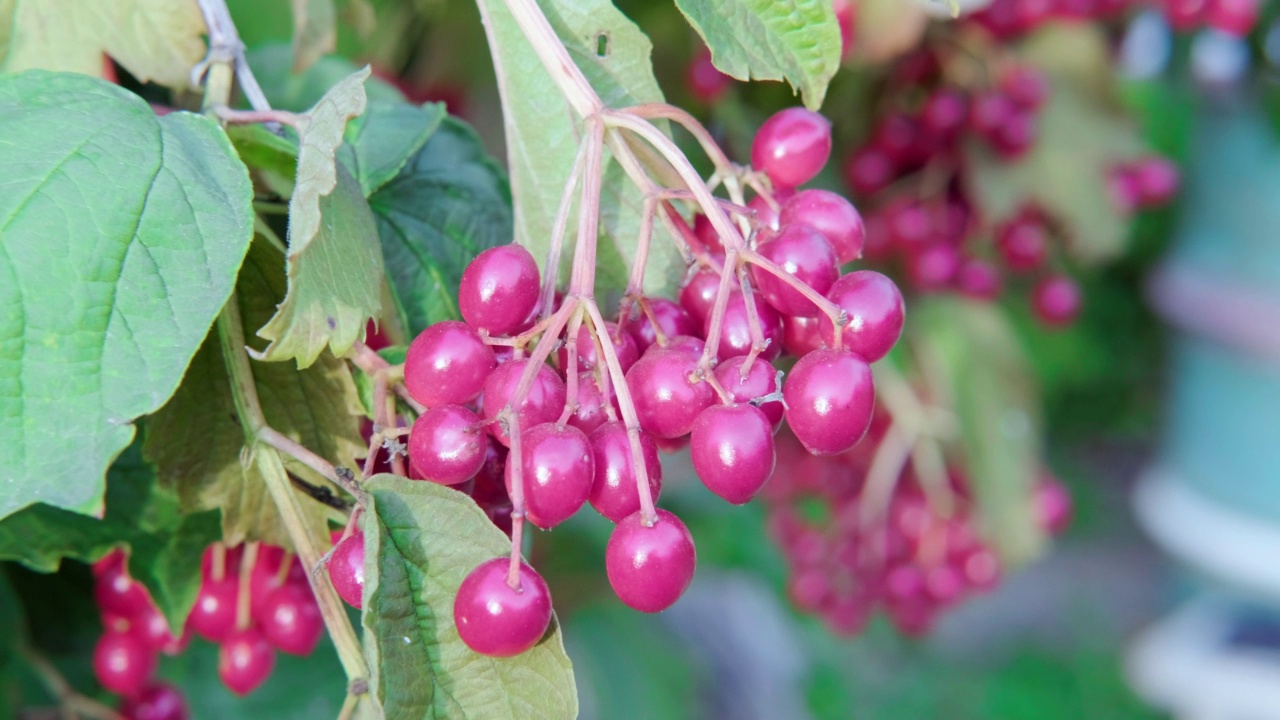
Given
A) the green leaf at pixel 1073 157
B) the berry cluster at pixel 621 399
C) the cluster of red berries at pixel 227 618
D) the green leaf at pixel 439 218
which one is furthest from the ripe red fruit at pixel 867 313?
the green leaf at pixel 1073 157

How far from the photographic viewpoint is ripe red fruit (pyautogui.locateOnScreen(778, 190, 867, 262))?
1.84 ft

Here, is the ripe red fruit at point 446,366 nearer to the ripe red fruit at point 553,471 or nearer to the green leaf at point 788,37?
the ripe red fruit at point 553,471

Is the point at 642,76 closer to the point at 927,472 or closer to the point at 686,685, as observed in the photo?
the point at 927,472

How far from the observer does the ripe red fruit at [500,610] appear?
1.51 feet

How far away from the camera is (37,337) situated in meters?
0.43

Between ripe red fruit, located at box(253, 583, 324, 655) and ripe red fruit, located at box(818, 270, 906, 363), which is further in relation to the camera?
ripe red fruit, located at box(253, 583, 324, 655)

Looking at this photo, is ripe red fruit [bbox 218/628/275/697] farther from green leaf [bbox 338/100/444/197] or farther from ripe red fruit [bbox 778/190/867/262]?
ripe red fruit [bbox 778/190/867/262]

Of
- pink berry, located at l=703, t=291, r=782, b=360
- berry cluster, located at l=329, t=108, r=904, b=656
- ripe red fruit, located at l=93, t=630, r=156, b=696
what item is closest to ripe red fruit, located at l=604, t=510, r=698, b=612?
berry cluster, located at l=329, t=108, r=904, b=656

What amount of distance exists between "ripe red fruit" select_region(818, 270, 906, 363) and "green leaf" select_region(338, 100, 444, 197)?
1.01 feet

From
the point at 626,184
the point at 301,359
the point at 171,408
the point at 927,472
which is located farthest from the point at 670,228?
the point at 927,472

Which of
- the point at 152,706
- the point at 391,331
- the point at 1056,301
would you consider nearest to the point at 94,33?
the point at 391,331

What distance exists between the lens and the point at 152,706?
902mm

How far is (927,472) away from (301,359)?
1474 mm

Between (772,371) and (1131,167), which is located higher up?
(772,371)
